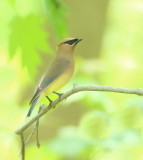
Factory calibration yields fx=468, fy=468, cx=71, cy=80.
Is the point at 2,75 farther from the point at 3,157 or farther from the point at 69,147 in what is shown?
the point at 69,147

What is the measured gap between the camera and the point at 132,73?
15.5ft

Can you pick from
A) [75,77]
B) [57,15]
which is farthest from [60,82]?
[75,77]

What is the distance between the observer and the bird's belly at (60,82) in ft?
3.71

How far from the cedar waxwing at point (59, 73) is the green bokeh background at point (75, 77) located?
21 cm

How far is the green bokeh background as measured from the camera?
1517mm

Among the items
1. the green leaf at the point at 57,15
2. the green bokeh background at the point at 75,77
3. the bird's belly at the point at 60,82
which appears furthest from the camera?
the green bokeh background at the point at 75,77

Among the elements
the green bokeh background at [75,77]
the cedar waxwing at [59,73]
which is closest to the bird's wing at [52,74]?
the cedar waxwing at [59,73]

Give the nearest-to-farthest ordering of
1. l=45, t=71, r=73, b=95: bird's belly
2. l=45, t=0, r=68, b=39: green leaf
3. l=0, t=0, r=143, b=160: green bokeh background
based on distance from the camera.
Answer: l=45, t=71, r=73, b=95: bird's belly < l=45, t=0, r=68, b=39: green leaf < l=0, t=0, r=143, b=160: green bokeh background

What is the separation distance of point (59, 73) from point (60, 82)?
0.02 metres

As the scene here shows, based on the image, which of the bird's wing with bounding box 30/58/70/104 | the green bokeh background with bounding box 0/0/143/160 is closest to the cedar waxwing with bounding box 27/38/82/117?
the bird's wing with bounding box 30/58/70/104

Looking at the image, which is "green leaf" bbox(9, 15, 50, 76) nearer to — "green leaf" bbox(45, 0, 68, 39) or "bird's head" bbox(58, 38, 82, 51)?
"green leaf" bbox(45, 0, 68, 39)

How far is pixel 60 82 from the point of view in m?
1.16

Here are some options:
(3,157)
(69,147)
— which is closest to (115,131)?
(69,147)

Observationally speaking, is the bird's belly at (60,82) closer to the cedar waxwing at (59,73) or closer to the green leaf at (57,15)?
the cedar waxwing at (59,73)
